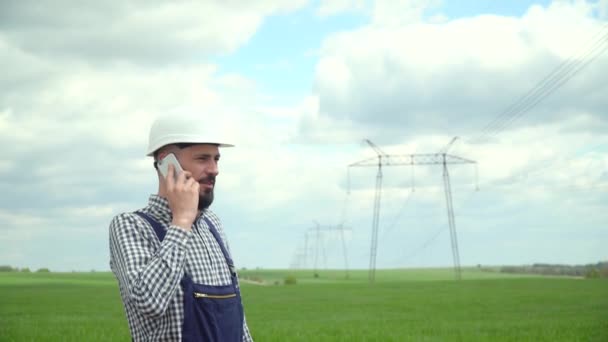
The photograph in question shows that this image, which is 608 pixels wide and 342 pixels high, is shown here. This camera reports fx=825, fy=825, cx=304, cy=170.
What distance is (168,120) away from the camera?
3715 mm

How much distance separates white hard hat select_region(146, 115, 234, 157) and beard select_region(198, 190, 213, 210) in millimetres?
230

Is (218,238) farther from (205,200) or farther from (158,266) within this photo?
(158,266)

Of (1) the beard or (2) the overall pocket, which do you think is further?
(1) the beard

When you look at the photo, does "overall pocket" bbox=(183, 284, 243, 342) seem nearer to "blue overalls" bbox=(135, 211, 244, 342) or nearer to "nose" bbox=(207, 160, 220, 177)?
"blue overalls" bbox=(135, 211, 244, 342)

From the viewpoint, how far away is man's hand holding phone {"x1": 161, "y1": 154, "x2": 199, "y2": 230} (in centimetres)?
342

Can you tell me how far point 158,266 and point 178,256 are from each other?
0.09 metres

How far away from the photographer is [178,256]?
3.31m

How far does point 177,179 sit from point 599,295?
45.1 meters

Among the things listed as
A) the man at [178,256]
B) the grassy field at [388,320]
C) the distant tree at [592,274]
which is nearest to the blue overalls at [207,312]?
the man at [178,256]

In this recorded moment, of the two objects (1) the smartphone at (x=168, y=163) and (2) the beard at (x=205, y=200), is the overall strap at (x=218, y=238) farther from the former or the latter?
(1) the smartphone at (x=168, y=163)

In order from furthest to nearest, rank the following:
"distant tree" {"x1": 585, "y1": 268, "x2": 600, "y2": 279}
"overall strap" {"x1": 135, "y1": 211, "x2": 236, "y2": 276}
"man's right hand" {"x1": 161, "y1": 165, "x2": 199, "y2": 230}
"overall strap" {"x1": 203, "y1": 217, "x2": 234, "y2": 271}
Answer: "distant tree" {"x1": 585, "y1": 268, "x2": 600, "y2": 279} < "overall strap" {"x1": 203, "y1": 217, "x2": 234, "y2": 271} < "overall strap" {"x1": 135, "y1": 211, "x2": 236, "y2": 276} < "man's right hand" {"x1": 161, "y1": 165, "x2": 199, "y2": 230}

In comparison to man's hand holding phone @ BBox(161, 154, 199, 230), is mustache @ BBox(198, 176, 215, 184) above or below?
above

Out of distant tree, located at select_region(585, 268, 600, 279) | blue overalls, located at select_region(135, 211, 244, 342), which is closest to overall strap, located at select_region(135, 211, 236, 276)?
blue overalls, located at select_region(135, 211, 244, 342)

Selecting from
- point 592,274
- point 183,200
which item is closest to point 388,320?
point 183,200
